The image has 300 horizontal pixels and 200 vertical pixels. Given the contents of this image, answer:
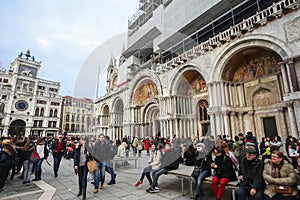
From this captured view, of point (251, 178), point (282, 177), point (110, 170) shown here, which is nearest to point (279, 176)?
point (282, 177)

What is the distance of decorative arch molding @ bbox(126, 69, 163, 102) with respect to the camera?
53.7 feet

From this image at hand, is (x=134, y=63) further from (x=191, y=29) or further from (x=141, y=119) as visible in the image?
(x=191, y=29)

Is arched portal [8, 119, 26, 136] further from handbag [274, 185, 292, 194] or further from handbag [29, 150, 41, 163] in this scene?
handbag [274, 185, 292, 194]

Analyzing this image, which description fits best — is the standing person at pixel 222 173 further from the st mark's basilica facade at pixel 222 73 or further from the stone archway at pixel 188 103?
the stone archway at pixel 188 103

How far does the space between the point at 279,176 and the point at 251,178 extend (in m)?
0.48

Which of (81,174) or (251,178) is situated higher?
(251,178)

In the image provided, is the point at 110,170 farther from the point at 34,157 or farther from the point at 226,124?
the point at 226,124

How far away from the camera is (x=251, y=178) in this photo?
319 cm

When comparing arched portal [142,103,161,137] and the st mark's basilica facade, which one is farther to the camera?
arched portal [142,103,161,137]

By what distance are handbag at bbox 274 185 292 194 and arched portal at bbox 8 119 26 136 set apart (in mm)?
45055

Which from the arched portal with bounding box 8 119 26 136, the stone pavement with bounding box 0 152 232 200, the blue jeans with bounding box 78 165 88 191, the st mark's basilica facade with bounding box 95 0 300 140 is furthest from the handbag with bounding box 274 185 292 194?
the arched portal with bounding box 8 119 26 136

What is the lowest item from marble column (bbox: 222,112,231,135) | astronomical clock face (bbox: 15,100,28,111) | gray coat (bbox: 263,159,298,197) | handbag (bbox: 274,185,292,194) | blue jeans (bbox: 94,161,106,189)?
blue jeans (bbox: 94,161,106,189)

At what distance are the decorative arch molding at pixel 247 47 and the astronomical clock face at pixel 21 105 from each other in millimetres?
42905

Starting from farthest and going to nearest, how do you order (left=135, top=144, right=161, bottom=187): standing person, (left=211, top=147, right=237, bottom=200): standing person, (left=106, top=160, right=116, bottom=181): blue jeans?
(left=106, top=160, right=116, bottom=181): blue jeans
(left=135, top=144, right=161, bottom=187): standing person
(left=211, top=147, right=237, bottom=200): standing person
